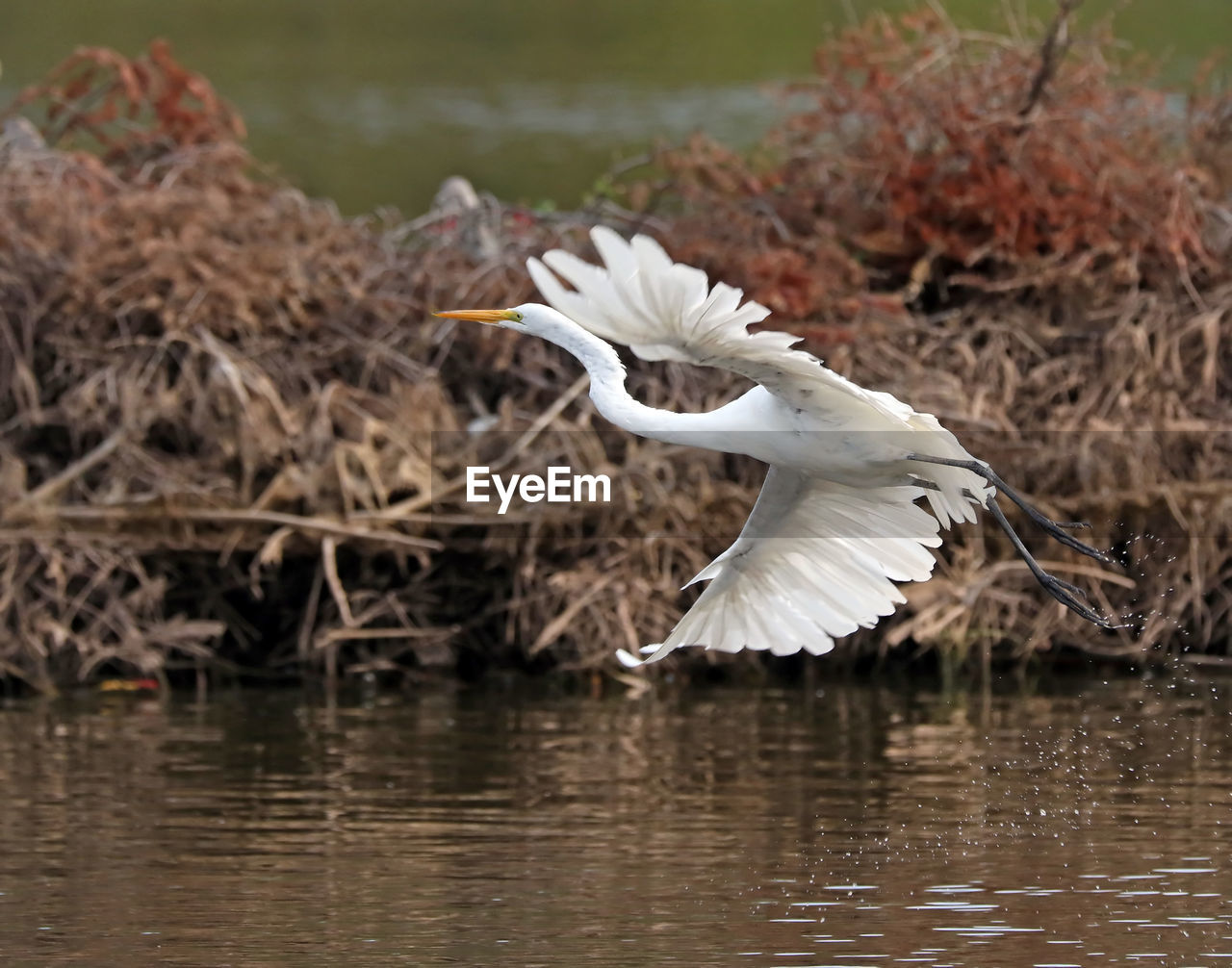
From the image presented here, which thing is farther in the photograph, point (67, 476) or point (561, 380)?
point (561, 380)

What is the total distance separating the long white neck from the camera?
6891 mm

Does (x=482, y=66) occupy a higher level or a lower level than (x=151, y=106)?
higher

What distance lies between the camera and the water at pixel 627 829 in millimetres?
6434

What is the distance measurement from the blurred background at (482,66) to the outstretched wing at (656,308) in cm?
1560

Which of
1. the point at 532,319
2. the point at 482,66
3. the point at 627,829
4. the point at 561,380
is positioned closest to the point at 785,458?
the point at 532,319

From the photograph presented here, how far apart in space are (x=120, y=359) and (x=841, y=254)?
14.4ft

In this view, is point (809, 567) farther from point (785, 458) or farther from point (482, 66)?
point (482, 66)

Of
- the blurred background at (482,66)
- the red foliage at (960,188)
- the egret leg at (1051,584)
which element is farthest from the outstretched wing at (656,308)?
the blurred background at (482,66)

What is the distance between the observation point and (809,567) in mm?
8086

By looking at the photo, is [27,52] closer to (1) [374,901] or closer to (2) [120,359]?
(2) [120,359]

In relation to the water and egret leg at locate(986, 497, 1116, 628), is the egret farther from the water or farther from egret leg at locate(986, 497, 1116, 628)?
the water

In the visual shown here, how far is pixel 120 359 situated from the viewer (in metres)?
12.8

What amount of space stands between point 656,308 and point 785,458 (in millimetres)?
1697

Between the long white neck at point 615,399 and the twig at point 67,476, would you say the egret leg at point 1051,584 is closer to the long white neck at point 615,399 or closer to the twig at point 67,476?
the long white neck at point 615,399
